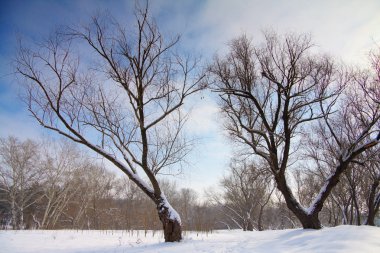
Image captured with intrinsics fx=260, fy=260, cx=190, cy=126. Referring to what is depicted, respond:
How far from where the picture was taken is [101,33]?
949cm

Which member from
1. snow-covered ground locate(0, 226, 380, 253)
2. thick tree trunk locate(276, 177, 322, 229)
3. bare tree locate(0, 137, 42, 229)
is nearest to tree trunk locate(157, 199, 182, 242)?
snow-covered ground locate(0, 226, 380, 253)

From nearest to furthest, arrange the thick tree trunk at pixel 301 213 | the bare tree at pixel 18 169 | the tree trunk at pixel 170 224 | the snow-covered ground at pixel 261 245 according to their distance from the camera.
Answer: the snow-covered ground at pixel 261 245
the tree trunk at pixel 170 224
the thick tree trunk at pixel 301 213
the bare tree at pixel 18 169

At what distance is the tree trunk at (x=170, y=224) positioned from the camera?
30.2 feet

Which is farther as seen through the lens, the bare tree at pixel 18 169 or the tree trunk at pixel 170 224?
the bare tree at pixel 18 169

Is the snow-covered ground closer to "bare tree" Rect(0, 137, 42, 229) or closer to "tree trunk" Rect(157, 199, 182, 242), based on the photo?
"tree trunk" Rect(157, 199, 182, 242)

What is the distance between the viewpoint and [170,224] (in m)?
9.33

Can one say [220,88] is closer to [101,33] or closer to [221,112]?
[221,112]

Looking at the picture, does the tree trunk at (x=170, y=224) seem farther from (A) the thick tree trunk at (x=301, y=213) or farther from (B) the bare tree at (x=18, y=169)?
(B) the bare tree at (x=18, y=169)

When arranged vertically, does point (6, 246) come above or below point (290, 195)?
below

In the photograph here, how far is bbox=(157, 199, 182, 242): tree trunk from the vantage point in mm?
9219

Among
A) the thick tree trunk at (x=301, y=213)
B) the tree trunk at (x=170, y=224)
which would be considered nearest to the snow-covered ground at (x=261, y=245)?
the tree trunk at (x=170, y=224)

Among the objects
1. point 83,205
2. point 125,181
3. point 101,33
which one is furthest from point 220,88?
point 125,181

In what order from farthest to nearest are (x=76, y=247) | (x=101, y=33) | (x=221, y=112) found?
(x=221, y=112)
(x=101, y=33)
(x=76, y=247)

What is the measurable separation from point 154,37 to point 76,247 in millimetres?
7743
